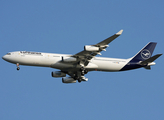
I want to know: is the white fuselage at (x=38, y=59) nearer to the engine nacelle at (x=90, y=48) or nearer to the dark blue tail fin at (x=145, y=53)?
the engine nacelle at (x=90, y=48)

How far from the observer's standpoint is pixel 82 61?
5056 cm

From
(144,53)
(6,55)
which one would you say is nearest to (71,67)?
(6,55)

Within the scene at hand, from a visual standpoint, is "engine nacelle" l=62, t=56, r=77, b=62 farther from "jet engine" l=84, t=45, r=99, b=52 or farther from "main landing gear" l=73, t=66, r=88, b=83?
"jet engine" l=84, t=45, r=99, b=52

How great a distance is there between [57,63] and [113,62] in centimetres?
1093

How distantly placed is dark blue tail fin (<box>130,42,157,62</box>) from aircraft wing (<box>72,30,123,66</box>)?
1034 centimetres

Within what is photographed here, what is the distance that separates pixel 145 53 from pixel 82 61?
14.1 metres

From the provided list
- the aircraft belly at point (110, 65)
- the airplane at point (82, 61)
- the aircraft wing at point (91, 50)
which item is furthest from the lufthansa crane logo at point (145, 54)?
the aircraft wing at point (91, 50)

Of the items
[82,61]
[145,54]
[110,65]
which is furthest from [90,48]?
[145,54]

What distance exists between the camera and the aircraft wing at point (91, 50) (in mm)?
44344

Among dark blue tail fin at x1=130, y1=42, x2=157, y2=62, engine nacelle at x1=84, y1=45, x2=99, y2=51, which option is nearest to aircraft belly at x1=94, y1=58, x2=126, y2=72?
dark blue tail fin at x1=130, y1=42, x2=157, y2=62

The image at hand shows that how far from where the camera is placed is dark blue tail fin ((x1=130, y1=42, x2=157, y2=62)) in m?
55.8

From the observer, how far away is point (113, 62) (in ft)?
175

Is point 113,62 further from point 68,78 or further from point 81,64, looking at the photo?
point 68,78

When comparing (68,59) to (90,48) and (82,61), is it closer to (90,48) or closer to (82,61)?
(82,61)
